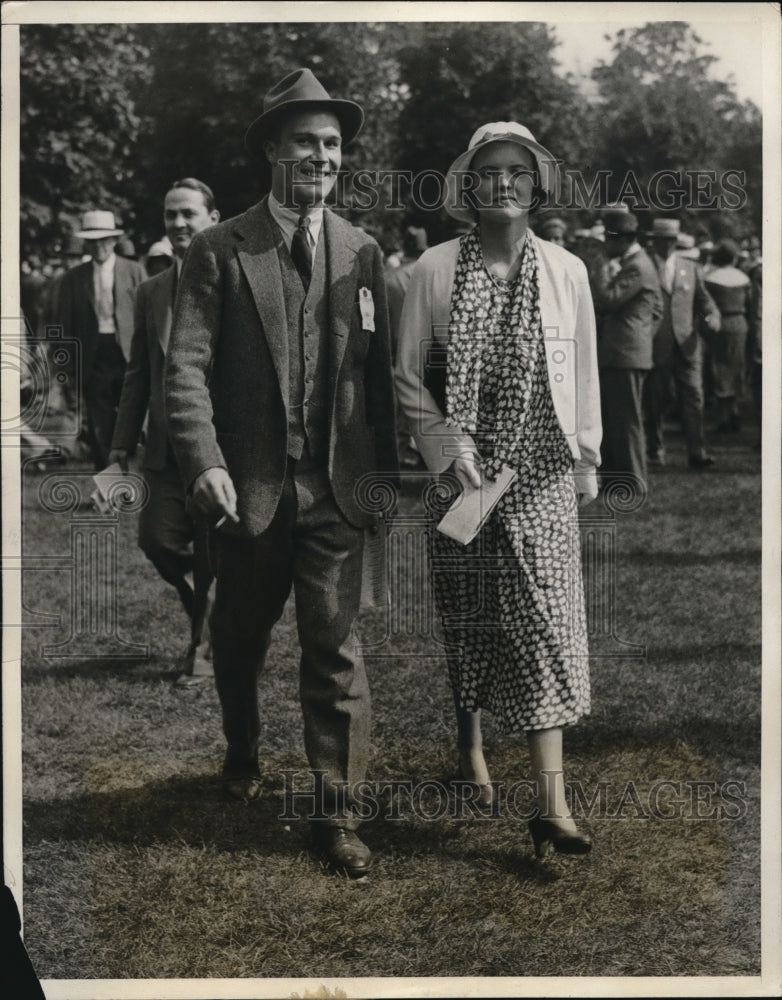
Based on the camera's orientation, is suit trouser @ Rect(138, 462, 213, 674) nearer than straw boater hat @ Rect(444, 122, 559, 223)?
No

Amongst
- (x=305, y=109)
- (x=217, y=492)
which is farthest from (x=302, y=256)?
(x=217, y=492)

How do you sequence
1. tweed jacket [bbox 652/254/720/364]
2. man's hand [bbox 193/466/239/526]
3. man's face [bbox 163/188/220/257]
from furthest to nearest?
tweed jacket [bbox 652/254/720/364] < man's face [bbox 163/188/220/257] < man's hand [bbox 193/466/239/526]

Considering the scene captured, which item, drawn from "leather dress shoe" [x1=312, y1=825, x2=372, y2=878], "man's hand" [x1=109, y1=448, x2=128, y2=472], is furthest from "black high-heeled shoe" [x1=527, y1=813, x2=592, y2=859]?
"man's hand" [x1=109, y1=448, x2=128, y2=472]

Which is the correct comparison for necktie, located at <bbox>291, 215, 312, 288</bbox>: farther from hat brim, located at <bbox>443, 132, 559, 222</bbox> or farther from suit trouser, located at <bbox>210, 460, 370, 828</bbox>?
suit trouser, located at <bbox>210, 460, 370, 828</bbox>

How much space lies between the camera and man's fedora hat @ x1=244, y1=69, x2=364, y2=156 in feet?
14.9

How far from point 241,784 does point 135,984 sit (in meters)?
0.72

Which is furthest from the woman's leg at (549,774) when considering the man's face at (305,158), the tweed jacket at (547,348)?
the man's face at (305,158)

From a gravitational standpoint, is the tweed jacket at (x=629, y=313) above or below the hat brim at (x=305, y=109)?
below

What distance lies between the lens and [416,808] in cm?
471

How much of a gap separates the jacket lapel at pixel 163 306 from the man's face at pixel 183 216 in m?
0.08

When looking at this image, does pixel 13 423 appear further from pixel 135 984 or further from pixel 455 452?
pixel 135 984

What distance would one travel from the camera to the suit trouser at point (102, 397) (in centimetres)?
474

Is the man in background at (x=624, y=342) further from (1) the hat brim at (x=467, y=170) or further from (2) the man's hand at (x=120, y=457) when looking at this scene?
(2) the man's hand at (x=120, y=457)

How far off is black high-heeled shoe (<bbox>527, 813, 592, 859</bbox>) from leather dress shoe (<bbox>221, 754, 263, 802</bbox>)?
0.92m
